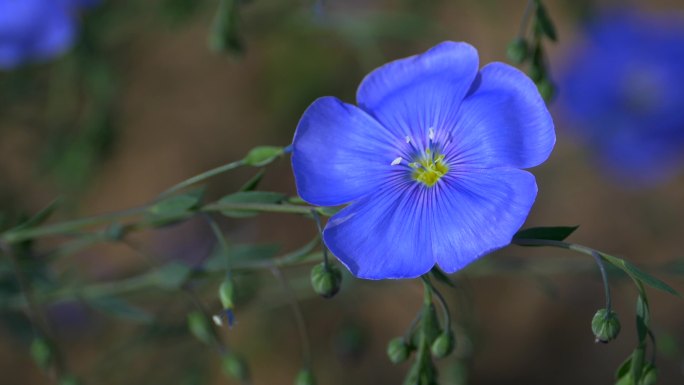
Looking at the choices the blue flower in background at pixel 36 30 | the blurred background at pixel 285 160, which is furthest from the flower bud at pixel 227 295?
the blue flower in background at pixel 36 30

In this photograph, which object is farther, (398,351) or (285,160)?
(285,160)

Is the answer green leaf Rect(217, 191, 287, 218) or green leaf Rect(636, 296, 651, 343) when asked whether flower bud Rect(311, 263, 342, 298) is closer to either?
green leaf Rect(217, 191, 287, 218)

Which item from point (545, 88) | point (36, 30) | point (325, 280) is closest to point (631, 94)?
point (545, 88)

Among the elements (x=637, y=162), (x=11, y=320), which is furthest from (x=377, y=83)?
(x=637, y=162)

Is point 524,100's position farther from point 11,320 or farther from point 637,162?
point 637,162

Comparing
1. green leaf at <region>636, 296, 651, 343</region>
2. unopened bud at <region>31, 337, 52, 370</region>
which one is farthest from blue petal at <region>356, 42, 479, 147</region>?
unopened bud at <region>31, 337, 52, 370</region>

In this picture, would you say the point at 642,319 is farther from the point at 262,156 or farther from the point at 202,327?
the point at 202,327

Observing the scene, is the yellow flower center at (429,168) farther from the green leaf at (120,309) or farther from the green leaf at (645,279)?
the green leaf at (120,309)
